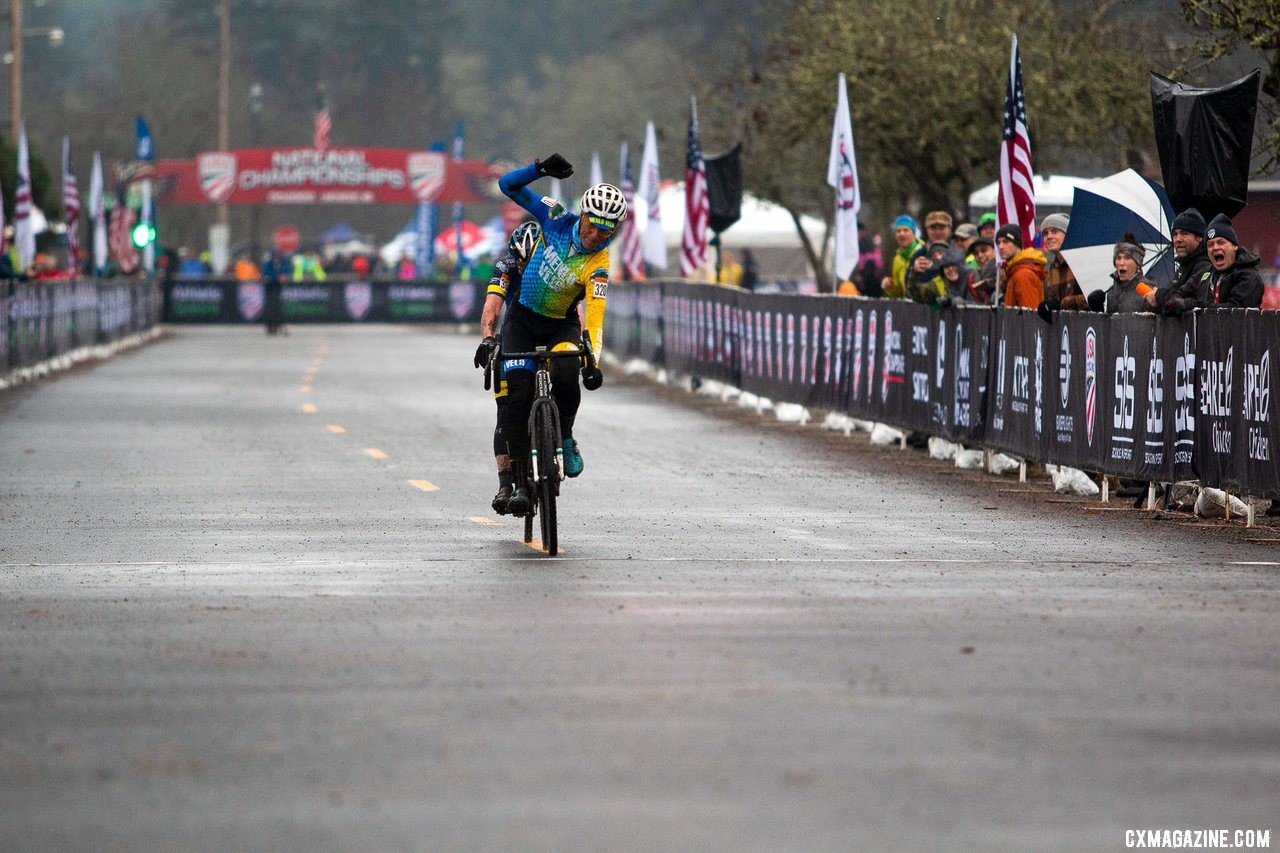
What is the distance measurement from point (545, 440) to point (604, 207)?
3.94ft

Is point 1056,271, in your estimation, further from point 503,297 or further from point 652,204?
point 652,204

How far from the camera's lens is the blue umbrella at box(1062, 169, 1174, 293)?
18.6 m

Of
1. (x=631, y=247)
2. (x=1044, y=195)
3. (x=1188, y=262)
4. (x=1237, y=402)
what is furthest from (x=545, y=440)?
(x=631, y=247)

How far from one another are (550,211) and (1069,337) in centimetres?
542

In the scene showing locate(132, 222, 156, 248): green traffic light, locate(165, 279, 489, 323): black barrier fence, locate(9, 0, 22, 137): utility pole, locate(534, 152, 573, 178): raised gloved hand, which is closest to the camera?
locate(534, 152, 573, 178): raised gloved hand

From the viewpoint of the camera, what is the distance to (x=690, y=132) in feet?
117

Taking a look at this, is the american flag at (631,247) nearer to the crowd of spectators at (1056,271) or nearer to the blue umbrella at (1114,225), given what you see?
the crowd of spectators at (1056,271)

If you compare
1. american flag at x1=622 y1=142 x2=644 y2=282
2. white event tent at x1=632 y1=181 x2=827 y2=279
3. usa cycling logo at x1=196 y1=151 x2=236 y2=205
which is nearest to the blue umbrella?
american flag at x1=622 y1=142 x2=644 y2=282

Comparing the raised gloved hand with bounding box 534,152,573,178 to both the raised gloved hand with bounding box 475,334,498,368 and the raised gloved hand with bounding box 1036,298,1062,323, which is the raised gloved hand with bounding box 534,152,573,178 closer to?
the raised gloved hand with bounding box 475,334,498,368

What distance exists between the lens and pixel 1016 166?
70.2 ft

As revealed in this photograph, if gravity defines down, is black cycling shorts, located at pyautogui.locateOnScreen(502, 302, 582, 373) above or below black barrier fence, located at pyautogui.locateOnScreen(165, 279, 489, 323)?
above

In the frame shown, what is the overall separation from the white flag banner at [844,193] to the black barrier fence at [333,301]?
39.1 meters

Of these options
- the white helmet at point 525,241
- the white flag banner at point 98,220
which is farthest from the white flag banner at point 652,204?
the white helmet at point 525,241

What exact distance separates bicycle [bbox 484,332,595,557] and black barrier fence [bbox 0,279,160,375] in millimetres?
20558
